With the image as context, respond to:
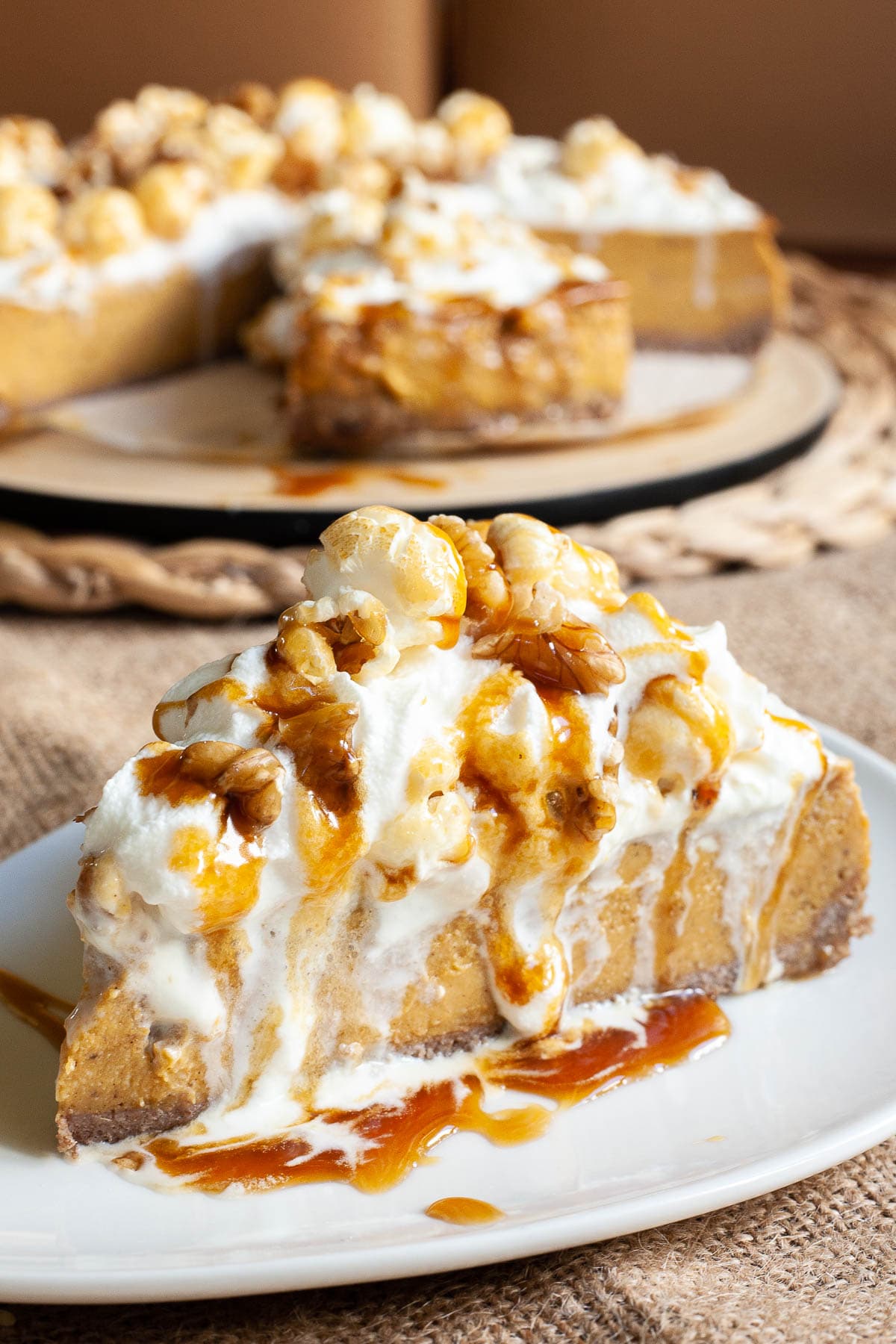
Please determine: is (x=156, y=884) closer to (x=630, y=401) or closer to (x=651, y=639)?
(x=651, y=639)

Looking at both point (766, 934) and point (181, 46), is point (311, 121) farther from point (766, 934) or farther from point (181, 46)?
point (766, 934)

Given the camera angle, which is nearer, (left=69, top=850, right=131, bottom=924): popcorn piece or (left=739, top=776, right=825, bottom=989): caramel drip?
(left=69, top=850, right=131, bottom=924): popcorn piece

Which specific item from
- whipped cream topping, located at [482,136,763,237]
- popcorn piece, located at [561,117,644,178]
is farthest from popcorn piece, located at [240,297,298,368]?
popcorn piece, located at [561,117,644,178]

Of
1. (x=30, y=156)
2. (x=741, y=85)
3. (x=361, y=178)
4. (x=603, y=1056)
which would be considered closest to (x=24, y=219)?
(x=30, y=156)

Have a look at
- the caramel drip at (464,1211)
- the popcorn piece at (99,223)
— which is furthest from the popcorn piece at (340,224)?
the caramel drip at (464,1211)

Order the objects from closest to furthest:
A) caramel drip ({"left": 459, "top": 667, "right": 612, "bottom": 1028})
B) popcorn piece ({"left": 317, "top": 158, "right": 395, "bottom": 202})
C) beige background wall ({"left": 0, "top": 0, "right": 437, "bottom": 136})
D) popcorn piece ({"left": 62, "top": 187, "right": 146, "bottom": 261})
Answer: caramel drip ({"left": 459, "top": 667, "right": 612, "bottom": 1028}) → popcorn piece ({"left": 62, "top": 187, "right": 146, "bottom": 261}) → popcorn piece ({"left": 317, "top": 158, "right": 395, "bottom": 202}) → beige background wall ({"left": 0, "top": 0, "right": 437, "bottom": 136})

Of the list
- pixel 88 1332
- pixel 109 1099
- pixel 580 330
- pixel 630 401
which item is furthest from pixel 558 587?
pixel 630 401

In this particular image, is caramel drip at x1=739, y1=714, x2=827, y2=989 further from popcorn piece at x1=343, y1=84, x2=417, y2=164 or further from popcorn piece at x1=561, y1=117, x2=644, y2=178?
popcorn piece at x1=343, y1=84, x2=417, y2=164
